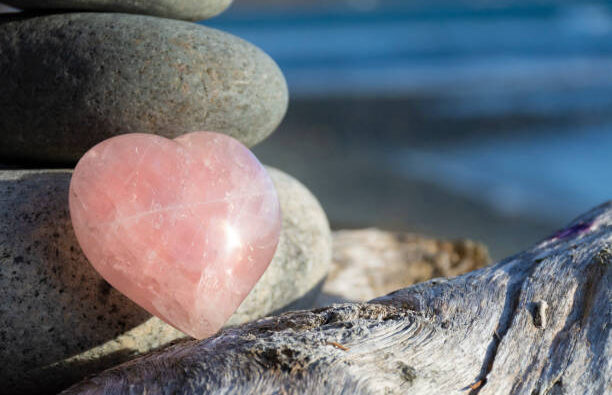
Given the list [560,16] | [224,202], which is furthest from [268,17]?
[224,202]

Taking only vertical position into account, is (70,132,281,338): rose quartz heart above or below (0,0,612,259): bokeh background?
above

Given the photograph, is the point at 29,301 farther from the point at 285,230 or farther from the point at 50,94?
the point at 285,230

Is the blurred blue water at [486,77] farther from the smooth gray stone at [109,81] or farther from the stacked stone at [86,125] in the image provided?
the smooth gray stone at [109,81]

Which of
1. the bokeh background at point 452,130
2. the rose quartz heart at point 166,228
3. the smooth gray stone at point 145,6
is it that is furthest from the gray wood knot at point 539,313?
the bokeh background at point 452,130

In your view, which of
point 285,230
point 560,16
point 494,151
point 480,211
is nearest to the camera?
point 285,230

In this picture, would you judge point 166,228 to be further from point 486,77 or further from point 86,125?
point 486,77

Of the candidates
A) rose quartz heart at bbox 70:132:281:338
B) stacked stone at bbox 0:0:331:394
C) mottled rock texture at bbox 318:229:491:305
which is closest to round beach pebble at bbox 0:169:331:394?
stacked stone at bbox 0:0:331:394

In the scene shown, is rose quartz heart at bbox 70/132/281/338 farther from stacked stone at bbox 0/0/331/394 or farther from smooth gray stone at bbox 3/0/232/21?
smooth gray stone at bbox 3/0/232/21
